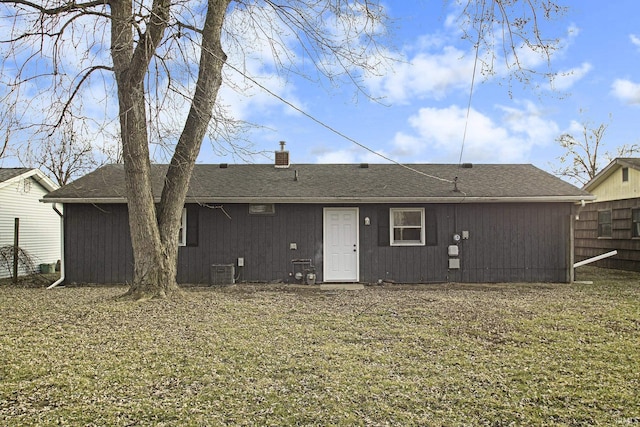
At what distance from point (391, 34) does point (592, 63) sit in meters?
4.53

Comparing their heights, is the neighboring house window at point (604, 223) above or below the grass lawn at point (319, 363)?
above

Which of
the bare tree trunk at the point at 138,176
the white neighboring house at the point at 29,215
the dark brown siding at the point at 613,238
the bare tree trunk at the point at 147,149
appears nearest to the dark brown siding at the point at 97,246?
the bare tree trunk at the point at 147,149

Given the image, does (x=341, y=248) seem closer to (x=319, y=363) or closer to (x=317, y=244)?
(x=317, y=244)

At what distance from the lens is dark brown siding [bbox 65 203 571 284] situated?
38.3ft

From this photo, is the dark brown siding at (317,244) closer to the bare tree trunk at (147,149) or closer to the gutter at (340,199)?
the gutter at (340,199)

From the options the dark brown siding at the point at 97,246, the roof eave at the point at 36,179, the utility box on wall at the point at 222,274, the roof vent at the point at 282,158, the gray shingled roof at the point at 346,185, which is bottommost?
the utility box on wall at the point at 222,274

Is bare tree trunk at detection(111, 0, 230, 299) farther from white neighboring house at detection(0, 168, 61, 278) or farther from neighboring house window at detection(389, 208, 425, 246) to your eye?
white neighboring house at detection(0, 168, 61, 278)

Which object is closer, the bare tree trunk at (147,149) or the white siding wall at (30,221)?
the bare tree trunk at (147,149)

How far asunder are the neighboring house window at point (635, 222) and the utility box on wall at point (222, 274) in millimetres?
11461

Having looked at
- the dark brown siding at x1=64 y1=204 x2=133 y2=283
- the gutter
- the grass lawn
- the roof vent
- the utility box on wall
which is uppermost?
the roof vent

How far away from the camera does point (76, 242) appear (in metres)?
11.7

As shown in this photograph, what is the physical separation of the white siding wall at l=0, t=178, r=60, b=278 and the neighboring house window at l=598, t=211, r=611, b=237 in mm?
18023

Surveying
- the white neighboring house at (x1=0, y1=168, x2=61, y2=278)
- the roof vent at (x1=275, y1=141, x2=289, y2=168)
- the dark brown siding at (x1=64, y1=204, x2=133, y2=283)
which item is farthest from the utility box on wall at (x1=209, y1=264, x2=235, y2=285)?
the white neighboring house at (x1=0, y1=168, x2=61, y2=278)

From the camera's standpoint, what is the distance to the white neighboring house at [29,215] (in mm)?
15008
